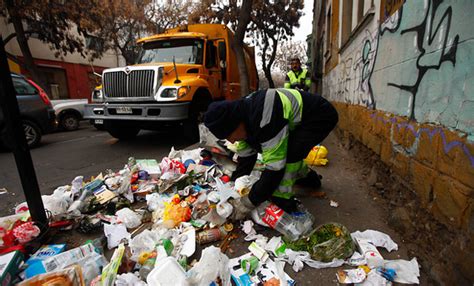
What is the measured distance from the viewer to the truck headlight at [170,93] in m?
4.68

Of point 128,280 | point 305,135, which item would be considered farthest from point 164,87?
point 128,280

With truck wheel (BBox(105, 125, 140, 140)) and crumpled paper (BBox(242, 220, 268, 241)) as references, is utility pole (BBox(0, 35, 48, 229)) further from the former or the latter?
truck wheel (BBox(105, 125, 140, 140))

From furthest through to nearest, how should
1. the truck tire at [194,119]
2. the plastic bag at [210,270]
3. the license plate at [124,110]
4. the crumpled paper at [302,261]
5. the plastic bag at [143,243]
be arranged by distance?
the truck tire at [194,119], the license plate at [124,110], the plastic bag at [143,243], the crumpled paper at [302,261], the plastic bag at [210,270]

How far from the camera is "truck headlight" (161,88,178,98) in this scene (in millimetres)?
4680

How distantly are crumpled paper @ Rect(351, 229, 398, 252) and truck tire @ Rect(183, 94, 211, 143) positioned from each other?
3735 millimetres

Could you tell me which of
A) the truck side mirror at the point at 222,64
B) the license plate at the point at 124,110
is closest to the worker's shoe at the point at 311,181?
the license plate at the point at 124,110

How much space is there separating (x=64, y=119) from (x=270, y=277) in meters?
9.15

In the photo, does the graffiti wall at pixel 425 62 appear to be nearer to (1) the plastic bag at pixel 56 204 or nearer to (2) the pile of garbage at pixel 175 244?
(2) the pile of garbage at pixel 175 244

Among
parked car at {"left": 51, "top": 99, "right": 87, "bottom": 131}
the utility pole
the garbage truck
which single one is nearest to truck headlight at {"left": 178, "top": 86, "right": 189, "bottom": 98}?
the garbage truck

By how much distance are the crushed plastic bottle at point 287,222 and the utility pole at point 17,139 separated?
1.82 metres

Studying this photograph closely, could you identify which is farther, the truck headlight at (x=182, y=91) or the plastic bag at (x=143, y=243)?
the truck headlight at (x=182, y=91)

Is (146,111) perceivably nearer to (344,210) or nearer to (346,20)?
(344,210)

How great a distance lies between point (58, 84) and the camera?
15438 millimetres

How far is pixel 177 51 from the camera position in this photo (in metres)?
5.83
